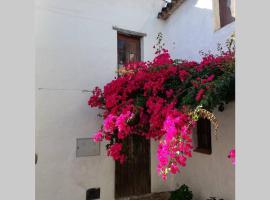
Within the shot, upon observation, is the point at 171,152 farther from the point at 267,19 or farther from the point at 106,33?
the point at 106,33

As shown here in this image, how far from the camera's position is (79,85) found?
541cm

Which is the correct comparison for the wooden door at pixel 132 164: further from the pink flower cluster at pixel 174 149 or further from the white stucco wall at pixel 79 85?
the pink flower cluster at pixel 174 149

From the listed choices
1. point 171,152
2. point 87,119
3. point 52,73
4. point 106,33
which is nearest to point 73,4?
point 106,33

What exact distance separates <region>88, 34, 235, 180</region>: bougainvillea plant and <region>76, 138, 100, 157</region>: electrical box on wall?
0.91 meters

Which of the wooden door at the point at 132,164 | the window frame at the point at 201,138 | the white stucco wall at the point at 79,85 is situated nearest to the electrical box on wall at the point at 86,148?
the white stucco wall at the point at 79,85

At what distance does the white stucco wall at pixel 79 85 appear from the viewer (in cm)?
493

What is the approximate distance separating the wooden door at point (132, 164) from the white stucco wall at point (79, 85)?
188mm

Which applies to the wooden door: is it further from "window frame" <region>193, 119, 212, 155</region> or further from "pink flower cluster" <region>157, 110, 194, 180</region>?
"pink flower cluster" <region>157, 110, 194, 180</region>

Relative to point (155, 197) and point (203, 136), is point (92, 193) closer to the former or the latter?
point (155, 197)

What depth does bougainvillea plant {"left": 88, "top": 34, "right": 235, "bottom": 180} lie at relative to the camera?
9.10 ft

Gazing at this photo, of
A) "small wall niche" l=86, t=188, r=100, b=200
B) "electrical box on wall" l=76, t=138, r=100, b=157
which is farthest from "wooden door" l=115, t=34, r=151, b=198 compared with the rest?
"electrical box on wall" l=76, t=138, r=100, b=157

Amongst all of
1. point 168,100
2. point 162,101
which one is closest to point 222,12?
point 168,100

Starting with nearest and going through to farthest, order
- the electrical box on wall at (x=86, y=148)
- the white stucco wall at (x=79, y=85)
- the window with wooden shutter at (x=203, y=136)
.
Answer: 1. the white stucco wall at (x=79, y=85)
2. the electrical box on wall at (x=86, y=148)
3. the window with wooden shutter at (x=203, y=136)

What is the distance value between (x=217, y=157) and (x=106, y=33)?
3.91m
